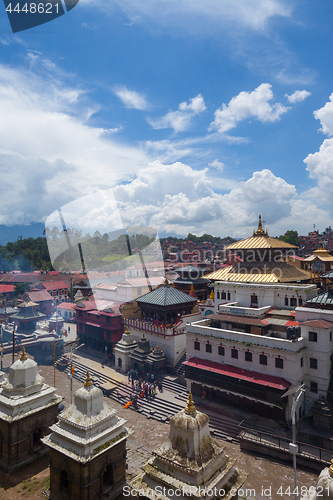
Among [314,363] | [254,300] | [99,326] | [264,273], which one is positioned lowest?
[99,326]

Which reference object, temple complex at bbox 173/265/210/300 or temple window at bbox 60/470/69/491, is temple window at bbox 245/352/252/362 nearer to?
temple window at bbox 60/470/69/491

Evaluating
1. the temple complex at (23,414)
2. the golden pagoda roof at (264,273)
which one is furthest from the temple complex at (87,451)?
the golden pagoda roof at (264,273)

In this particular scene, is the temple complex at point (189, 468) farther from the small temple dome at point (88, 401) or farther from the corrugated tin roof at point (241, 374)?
the corrugated tin roof at point (241, 374)

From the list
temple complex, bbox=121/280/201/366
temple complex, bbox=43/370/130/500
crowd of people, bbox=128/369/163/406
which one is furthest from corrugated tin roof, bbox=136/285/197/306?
temple complex, bbox=43/370/130/500

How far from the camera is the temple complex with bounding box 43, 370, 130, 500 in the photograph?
10133mm

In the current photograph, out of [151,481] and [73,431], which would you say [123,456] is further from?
[151,481]

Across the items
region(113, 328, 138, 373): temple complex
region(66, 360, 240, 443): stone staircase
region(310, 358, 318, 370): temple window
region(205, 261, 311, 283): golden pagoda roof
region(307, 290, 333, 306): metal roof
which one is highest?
region(205, 261, 311, 283): golden pagoda roof

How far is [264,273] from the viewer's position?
104 feet

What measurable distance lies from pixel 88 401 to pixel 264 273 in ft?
82.5

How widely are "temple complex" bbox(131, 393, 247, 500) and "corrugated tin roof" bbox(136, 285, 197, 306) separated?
85.4 ft

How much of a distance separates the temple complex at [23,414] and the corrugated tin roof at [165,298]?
20.6 m

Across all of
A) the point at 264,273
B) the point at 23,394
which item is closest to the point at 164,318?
the point at 264,273

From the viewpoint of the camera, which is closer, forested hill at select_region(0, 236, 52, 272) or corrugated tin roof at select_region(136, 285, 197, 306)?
corrugated tin roof at select_region(136, 285, 197, 306)

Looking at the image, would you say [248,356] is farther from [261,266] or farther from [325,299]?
[261,266]
